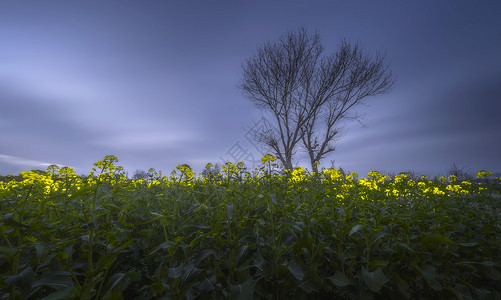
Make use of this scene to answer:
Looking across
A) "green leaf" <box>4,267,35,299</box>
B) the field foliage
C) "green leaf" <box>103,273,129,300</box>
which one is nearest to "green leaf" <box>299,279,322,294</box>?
the field foliage

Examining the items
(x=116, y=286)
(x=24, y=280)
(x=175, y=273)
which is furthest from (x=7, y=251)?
(x=175, y=273)

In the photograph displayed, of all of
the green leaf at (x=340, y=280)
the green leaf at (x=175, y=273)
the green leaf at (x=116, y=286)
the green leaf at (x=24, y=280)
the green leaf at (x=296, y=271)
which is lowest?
the green leaf at (x=340, y=280)

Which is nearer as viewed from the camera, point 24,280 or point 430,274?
point 24,280

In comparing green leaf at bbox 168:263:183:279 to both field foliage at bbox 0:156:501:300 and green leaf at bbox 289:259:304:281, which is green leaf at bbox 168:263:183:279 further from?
green leaf at bbox 289:259:304:281

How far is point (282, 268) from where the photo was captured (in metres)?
1.38

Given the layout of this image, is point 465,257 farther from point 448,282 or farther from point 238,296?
point 238,296

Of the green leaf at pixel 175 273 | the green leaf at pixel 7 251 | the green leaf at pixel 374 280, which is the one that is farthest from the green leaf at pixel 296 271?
the green leaf at pixel 7 251

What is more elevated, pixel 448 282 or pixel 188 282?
pixel 188 282

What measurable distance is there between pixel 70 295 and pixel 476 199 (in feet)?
15.9

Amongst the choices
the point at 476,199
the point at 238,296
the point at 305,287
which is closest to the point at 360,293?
the point at 305,287

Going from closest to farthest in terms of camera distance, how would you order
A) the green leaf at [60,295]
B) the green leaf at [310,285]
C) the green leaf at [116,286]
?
the green leaf at [60,295] < the green leaf at [116,286] < the green leaf at [310,285]

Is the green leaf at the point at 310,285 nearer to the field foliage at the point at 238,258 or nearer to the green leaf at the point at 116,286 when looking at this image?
the field foliage at the point at 238,258

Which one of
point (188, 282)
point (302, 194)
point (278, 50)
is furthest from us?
point (278, 50)

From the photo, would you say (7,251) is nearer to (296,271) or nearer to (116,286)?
(116,286)
